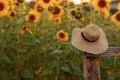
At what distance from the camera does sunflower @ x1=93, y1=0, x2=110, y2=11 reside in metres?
4.30

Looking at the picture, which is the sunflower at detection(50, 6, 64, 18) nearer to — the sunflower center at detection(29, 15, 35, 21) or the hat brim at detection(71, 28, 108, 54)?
the sunflower center at detection(29, 15, 35, 21)

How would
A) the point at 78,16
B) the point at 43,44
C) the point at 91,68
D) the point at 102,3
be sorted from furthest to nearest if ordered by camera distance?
1. the point at 102,3
2. the point at 78,16
3. the point at 43,44
4. the point at 91,68

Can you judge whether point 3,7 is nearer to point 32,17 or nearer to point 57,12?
point 32,17

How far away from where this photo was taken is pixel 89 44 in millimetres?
2947

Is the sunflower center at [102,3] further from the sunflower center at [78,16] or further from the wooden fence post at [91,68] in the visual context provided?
the wooden fence post at [91,68]

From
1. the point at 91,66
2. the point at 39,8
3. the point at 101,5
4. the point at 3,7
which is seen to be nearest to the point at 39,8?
the point at 39,8

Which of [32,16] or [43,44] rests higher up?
[32,16]

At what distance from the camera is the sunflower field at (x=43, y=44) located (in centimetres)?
361

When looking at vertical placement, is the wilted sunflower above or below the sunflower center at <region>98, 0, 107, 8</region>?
above

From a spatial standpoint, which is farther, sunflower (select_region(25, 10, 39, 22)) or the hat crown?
sunflower (select_region(25, 10, 39, 22))

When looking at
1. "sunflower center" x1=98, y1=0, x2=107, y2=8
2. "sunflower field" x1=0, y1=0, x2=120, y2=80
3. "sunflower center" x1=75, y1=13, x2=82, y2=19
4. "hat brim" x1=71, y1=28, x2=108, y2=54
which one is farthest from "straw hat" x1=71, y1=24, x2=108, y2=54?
"sunflower center" x1=98, y1=0, x2=107, y2=8

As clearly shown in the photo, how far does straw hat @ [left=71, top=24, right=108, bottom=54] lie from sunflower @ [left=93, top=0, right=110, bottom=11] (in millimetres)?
1311

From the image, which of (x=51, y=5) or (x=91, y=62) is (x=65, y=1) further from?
(x=91, y=62)

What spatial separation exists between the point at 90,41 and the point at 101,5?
55.7 inches
